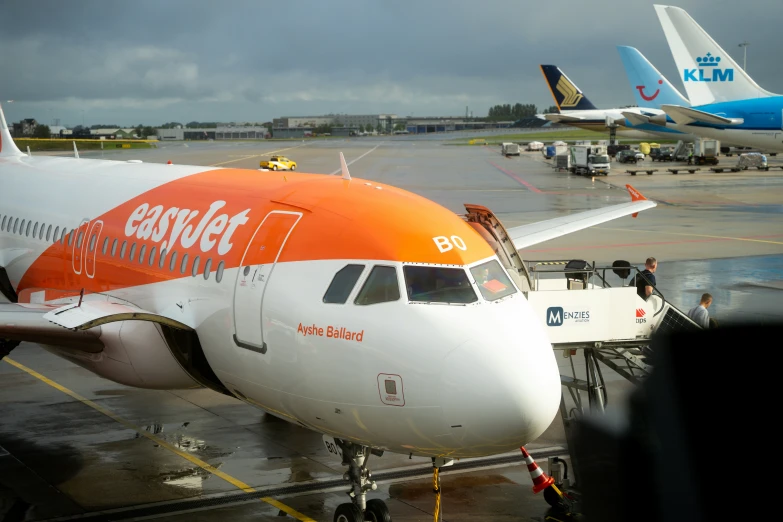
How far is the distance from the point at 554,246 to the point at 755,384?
36639 millimetres

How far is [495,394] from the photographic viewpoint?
9.14m

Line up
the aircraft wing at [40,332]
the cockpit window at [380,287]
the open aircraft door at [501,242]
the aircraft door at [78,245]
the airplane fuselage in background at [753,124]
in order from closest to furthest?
the cockpit window at [380,287] < the aircraft wing at [40,332] < the open aircraft door at [501,242] < the aircraft door at [78,245] < the airplane fuselage in background at [753,124]

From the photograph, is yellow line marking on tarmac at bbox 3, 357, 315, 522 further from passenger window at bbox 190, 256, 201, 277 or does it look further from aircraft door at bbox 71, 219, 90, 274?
passenger window at bbox 190, 256, 201, 277

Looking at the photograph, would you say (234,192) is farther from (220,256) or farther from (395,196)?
(395,196)

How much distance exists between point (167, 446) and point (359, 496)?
598 centimetres

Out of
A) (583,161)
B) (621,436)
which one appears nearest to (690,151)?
(583,161)

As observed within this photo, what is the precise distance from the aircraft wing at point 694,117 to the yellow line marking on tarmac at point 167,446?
1905 inches

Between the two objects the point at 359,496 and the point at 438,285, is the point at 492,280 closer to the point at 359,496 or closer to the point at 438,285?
the point at 438,285

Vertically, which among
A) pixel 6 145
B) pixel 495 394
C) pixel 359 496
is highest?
pixel 6 145

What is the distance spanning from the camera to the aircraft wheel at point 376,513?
35.4ft

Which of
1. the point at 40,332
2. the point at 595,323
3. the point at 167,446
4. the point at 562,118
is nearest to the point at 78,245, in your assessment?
the point at 40,332

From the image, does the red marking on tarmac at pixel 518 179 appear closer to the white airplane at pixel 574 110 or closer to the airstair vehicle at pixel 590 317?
the white airplane at pixel 574 110

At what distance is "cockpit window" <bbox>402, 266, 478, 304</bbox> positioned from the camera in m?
9.89

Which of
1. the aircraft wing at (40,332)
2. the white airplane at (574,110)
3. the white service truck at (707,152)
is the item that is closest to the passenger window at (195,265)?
the aircraft wing at (40,332)
